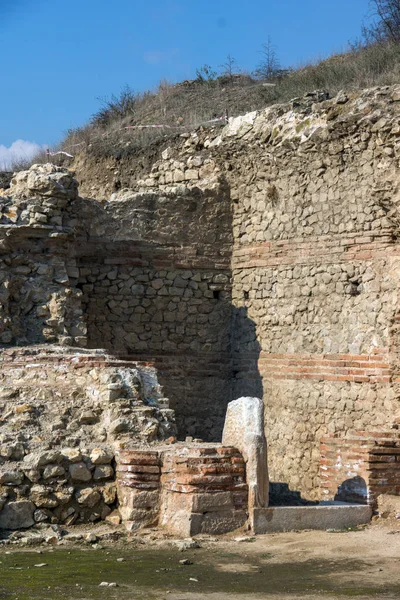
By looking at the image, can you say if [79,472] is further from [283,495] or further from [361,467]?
[283,495]

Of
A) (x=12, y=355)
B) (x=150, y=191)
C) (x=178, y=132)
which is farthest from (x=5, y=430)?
(x=178, y=132)

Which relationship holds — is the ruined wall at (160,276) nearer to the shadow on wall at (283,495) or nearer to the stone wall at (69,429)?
the shadow on wall at (283,495)

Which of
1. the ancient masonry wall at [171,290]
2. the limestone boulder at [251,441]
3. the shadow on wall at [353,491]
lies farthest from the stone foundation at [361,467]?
the ancient masonry wall at [171,290]

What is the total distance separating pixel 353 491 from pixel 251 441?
5.88 feet

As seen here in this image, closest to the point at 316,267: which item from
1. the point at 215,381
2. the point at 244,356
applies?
the point at 244,356

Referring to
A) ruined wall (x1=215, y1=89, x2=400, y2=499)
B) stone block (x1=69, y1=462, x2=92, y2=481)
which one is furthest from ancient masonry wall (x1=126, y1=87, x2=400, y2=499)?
stone block (x1=69, y1=462, x2=92, y2=481)

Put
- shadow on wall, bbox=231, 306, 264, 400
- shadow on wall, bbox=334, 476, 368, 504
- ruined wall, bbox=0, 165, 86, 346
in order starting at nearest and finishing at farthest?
shadow on wall, bbox=334, 476, 368, 504 < ruined wall, bbox=0, 165, 86, 346 < shadow on wall, bbox=231, 306, 264, 400

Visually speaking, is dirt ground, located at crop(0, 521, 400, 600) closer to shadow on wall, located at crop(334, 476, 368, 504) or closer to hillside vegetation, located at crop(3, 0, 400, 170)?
shadow on wall, located at crop(334, 476, 368, 504)

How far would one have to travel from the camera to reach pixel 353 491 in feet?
30.2

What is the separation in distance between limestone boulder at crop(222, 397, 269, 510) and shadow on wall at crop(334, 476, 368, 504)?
150 cm

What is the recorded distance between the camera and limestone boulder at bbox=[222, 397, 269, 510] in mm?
7781

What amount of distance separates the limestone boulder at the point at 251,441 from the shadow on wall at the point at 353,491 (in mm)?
1497

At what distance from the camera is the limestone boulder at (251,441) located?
7.78 metres

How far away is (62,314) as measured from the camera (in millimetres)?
11305
